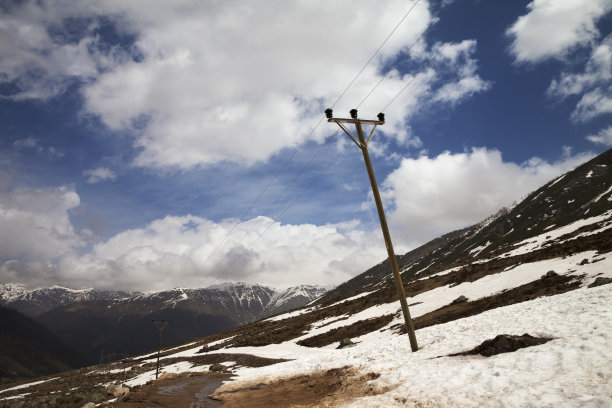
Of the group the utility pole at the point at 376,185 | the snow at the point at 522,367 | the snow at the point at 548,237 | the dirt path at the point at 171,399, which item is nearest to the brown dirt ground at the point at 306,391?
the snow at the point at 522,367

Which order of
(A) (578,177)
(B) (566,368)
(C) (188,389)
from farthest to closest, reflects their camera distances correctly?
(A) (578,177) → (C) (188,389) → (B) (566,368)

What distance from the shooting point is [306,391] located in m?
15.7

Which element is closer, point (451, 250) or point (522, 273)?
point (522, 273)

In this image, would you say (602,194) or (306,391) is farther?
(602,194)

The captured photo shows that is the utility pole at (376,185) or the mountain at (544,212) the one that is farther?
the mountain at (544,212)

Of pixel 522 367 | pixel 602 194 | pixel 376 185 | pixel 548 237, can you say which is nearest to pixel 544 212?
pixel 602 194

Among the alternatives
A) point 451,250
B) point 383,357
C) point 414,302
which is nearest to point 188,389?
point 383,357

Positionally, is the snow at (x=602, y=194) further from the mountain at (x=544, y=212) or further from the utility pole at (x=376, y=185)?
the utility pole at (x=376, y=185)

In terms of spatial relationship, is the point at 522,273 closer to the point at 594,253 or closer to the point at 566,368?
the point at 594,253

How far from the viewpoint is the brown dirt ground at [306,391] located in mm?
12878

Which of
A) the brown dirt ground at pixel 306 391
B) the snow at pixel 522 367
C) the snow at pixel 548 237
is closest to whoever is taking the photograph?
the snow at pixel 522 367

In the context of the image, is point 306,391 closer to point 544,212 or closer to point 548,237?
point 548,237

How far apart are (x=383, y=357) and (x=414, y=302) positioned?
3712 cm

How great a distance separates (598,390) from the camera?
7684 mm
